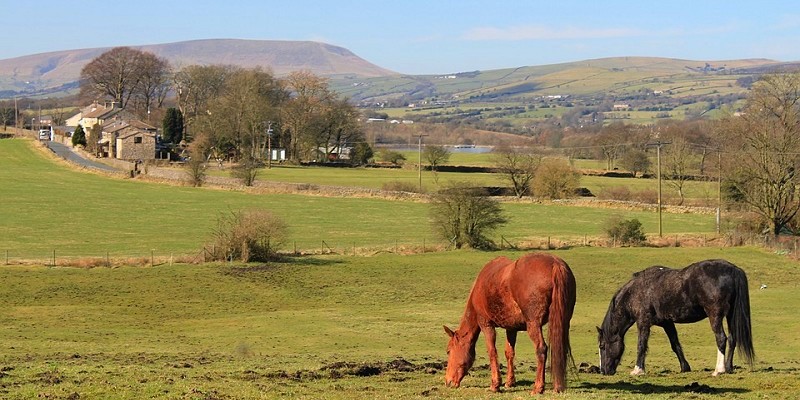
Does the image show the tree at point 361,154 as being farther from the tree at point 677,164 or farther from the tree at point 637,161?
the tree at point 677,164

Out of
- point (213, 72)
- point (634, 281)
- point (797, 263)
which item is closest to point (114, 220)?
point (797, 263)

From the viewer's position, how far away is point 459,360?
53.7ft

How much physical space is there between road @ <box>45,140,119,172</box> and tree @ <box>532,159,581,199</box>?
156 feet

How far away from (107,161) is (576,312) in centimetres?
9151

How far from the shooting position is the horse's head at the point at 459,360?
53.6 ft

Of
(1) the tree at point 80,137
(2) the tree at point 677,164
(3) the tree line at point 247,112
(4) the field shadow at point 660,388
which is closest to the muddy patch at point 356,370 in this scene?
(4) the field shadow at point 660,388

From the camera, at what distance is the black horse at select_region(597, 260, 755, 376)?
19.0 meters

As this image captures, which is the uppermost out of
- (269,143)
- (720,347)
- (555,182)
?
(269,143)

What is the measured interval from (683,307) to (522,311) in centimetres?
563

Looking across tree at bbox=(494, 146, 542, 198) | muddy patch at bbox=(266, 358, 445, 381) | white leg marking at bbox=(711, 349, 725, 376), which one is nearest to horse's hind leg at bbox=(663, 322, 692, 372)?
white leg marking at bbox=(711, 349, 725, 376)

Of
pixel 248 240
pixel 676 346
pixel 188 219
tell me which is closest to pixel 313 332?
pixel 676 346

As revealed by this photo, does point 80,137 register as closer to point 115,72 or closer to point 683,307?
point 115,72

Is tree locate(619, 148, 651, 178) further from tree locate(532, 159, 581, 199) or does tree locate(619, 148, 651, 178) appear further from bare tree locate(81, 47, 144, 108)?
bare tree locate(81, 47, 144, 108)

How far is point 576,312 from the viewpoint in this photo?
114 ft
